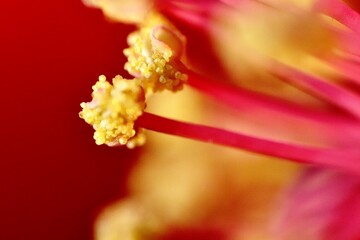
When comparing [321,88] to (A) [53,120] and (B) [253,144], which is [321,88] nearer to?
(B) [253,144]

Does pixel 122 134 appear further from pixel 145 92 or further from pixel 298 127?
pixel 298 127

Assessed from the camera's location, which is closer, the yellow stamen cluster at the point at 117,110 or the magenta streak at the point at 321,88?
the yellow stamen cluster at the point at 117,110

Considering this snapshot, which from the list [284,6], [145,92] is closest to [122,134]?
[145,92]

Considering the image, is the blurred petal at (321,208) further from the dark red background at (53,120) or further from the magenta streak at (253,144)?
the dark red background at (53,120)

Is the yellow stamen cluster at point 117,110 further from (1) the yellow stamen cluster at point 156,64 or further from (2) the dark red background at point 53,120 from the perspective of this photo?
(2) the dark red background at point 53,120

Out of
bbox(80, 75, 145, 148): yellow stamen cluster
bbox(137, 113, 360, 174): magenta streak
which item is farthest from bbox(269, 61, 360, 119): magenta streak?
bbox(80, 75, 145, 148): yellow stamen cluster

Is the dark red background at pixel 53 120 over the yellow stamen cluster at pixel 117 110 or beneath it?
over

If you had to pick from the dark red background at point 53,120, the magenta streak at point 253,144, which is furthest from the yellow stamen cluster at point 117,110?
the dark red background at point 53,120
